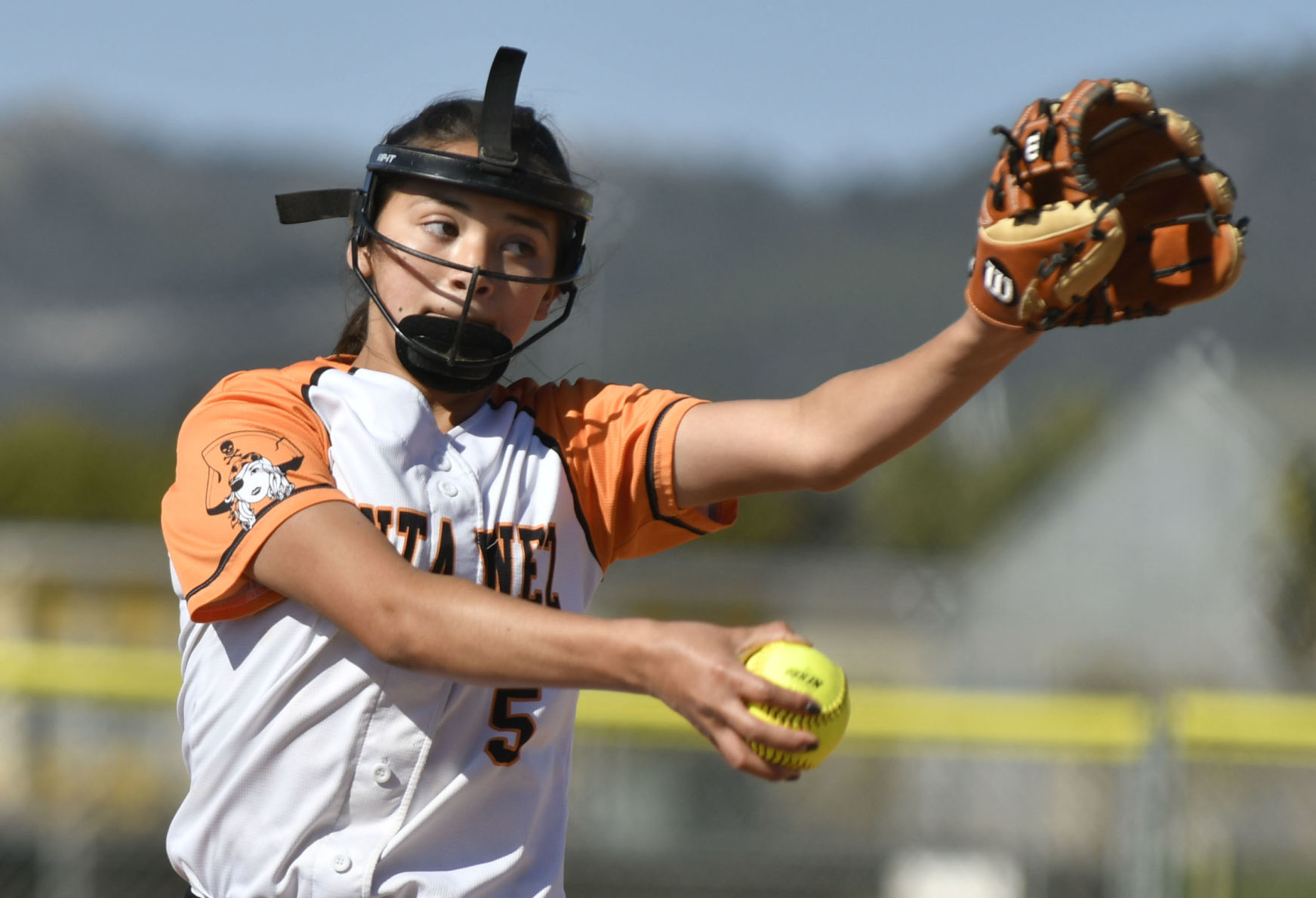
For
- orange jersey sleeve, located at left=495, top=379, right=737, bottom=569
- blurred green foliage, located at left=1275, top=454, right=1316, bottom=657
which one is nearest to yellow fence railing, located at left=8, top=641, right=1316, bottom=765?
orange jersey sleeve, located at left=495, top=379, right=737, bottom=569

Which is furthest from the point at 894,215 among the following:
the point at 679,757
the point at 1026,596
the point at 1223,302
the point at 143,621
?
the point at 679,757

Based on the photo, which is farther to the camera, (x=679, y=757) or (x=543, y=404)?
(x=679, y=757)

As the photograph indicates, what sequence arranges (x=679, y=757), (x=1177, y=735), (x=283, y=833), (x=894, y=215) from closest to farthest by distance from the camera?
(x=283, y=833), (x=1177, y=735), (x=679, y=757), (x=894, y=215)

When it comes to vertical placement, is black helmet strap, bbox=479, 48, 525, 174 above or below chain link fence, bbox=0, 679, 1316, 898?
above

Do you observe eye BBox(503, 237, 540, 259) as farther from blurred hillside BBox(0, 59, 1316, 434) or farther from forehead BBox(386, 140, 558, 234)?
blurred hillside BBox(0, 59, 1316, 434)

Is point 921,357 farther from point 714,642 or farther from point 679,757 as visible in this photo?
point 679,757

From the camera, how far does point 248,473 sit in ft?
6.56

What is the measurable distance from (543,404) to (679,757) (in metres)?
4.66

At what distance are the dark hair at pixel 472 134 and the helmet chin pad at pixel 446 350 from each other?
10.4 inches

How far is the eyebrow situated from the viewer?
A: 90.5 inches

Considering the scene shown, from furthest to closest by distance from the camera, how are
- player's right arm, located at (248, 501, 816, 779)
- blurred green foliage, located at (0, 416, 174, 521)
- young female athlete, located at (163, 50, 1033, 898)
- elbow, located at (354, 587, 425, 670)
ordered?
blurred green foliage, located at (0, 416, 174, 521) < young female athlete, located at (163, 50, 1033, 898) < elbow, located at (354, 587, 425, 670) < player's right arm, located at (248, 501, 816, 779)

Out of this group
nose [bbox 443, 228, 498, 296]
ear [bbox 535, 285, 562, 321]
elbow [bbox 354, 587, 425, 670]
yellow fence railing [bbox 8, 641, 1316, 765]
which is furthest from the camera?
yellow fence railing [bbox 8, 641, 1316, 765]

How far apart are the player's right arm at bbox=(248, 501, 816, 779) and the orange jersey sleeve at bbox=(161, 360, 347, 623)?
0.04 metres

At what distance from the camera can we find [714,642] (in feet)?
5.19
